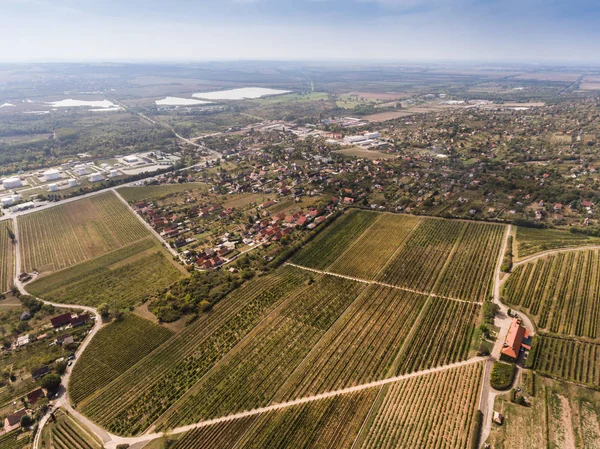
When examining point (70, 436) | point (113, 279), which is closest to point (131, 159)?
point (113, 279)

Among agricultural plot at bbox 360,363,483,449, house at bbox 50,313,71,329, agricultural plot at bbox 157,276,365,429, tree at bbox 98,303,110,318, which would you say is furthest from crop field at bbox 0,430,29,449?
agricultural plot at bbox 360,363,483,449

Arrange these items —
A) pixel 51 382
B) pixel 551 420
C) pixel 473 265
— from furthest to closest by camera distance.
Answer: pixel 473 265
pixel 51 382
pixel 551 420

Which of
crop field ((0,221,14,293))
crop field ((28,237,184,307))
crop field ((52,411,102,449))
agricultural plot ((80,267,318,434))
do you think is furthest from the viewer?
crop field ((0,221,14,293))

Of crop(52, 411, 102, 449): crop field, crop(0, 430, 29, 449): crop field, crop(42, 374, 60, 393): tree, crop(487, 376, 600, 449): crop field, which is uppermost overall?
crop(487, 376, 600, 449): crop field

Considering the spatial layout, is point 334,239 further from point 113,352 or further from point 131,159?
point 131,159

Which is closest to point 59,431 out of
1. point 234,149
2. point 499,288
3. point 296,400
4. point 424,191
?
point 296,400

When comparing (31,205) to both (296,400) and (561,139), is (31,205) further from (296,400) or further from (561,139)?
(561,139)

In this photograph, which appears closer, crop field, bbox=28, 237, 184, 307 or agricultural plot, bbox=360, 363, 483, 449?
agricultural plot, bbox=360, 363, 483, 449

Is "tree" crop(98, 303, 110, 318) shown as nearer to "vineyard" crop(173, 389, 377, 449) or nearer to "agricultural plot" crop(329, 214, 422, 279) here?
"vineyard" crop(173, 389, 377, 449)
